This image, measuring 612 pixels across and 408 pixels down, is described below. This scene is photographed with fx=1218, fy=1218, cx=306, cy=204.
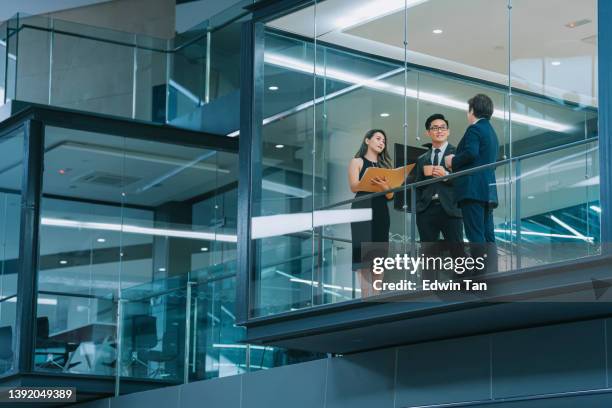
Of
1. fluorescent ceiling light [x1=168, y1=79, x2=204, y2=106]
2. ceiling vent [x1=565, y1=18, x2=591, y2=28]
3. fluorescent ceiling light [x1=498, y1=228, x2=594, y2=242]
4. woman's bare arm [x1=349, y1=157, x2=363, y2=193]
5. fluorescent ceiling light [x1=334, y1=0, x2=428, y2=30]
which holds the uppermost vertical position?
fluorescent ceiling light [x1=168, y1=79, x2=204, y2=106]

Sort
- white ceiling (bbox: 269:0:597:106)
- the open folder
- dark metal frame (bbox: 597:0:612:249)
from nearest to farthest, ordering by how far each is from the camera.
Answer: dark metal frame (bbox: 597:0:612:249)
white ceiling (bbox: 269:0:597:106)
the open folder

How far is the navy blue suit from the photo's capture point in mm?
9617

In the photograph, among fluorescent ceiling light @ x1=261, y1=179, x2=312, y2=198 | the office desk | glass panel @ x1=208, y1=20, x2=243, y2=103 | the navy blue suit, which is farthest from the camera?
glass panel @ x1=208, y1=20, x2=243, y2=103

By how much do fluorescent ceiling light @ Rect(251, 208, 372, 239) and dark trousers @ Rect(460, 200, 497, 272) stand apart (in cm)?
128

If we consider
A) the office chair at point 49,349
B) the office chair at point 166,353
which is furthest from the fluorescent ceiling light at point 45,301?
the office chair at point 166,353

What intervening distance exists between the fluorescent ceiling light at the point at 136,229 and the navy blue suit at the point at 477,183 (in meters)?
6.71

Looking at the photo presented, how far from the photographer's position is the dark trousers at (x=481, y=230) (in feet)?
31.2

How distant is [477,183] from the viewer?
32.0 feet

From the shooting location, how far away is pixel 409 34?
11.2 meters

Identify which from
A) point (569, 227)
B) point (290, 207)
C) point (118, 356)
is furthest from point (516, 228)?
point (118, 356)

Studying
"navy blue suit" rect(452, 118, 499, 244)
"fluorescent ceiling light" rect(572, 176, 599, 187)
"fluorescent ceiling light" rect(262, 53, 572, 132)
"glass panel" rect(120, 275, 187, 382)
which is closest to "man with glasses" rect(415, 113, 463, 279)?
"navy blue suit" rect(452, 118, 499, 244)

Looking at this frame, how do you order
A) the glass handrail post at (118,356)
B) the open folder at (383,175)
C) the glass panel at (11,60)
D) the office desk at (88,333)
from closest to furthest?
the open folder at (383,175) < the office desk at (88,333) < the glass handrail post at (118,356) < the glass panel at (11,60)

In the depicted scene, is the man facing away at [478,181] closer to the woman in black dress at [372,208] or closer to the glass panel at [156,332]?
the woman in black dress at [372,208]

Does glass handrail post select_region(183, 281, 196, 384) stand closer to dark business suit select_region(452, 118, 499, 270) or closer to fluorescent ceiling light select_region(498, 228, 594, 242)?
dark business suit select_region(452, 118, 499, 270)
